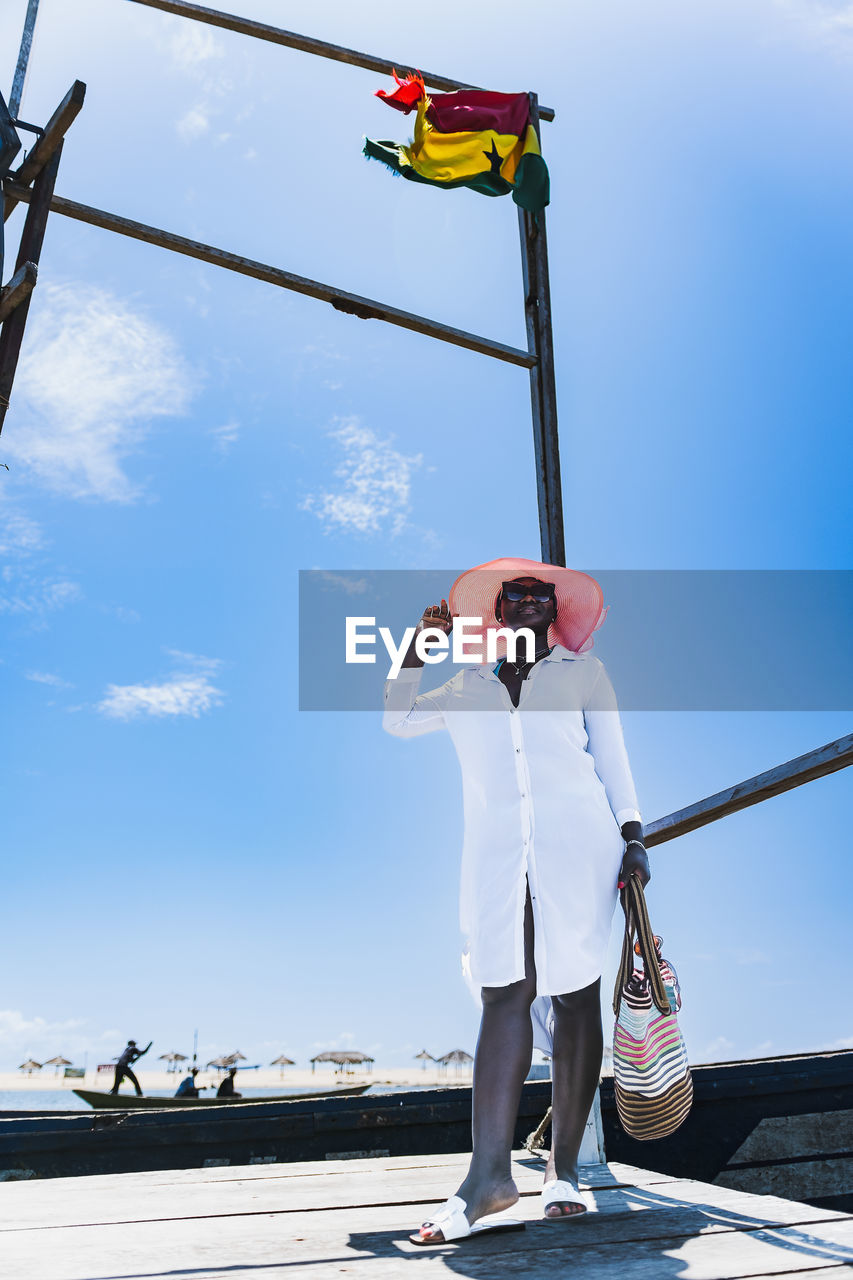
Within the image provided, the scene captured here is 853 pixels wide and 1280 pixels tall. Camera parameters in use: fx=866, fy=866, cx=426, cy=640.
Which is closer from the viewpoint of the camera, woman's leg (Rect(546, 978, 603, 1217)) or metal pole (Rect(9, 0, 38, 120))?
woman's leg (Rect(546, 978, 603, 1217))

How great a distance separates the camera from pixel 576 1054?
233 cm

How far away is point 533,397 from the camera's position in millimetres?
4395

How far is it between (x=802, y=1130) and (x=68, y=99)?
5395 millimetres

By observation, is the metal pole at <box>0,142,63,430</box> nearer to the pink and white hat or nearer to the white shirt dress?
the pink and white hat

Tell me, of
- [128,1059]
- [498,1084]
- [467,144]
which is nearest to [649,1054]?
[498,1084]

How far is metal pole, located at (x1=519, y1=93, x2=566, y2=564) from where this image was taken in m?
3.78

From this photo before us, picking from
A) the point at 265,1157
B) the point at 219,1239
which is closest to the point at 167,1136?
the point at 265,1157

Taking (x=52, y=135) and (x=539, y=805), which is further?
(x=52, y=135)

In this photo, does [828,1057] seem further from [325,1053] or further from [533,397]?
[325,1053]

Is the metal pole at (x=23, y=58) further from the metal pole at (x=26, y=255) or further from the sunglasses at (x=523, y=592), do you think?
the sunglasses at (x=523, y=592)

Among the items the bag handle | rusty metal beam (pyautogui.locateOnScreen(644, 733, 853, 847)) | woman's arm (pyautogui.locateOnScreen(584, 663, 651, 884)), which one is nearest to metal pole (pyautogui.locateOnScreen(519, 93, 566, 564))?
woman's arm (pyautogui.locateOnScreen(584, 663, 651, 884))

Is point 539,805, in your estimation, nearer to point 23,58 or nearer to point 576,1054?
point 576,1054

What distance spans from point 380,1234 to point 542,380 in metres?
3.65

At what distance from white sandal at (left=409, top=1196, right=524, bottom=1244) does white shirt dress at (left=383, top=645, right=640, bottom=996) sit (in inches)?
19.7
